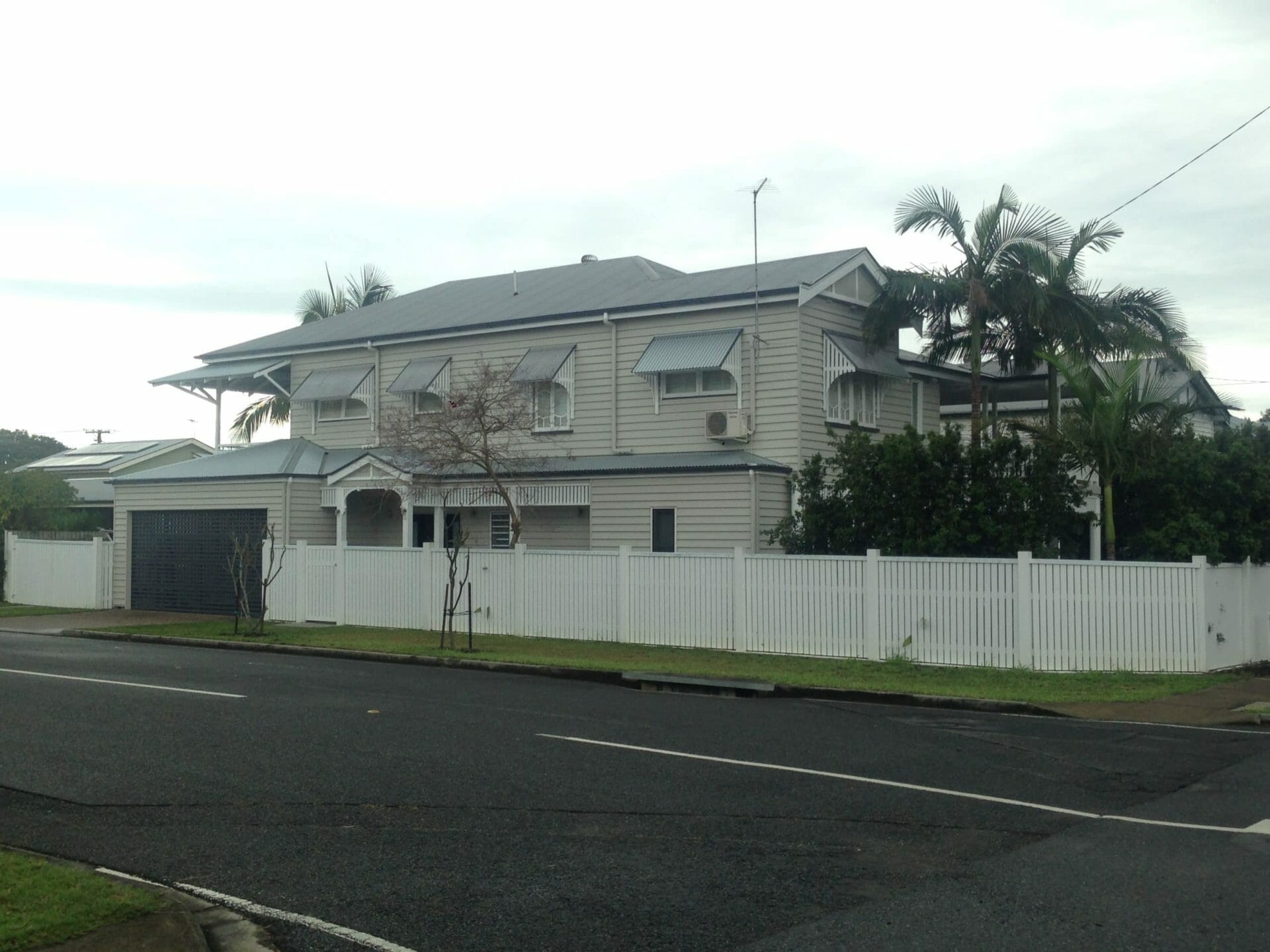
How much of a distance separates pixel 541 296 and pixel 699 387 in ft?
20.2

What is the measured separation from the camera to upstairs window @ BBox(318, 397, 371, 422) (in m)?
31.6

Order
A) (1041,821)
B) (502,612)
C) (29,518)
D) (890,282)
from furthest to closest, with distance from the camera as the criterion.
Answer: (29,518)
(890,282)
(502,612)
(1041,821)

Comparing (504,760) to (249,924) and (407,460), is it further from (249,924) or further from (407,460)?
(407,460)

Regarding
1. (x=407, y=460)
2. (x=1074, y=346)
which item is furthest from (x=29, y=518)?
(x=1074, y=346)

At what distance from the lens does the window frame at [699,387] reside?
84.7 feet

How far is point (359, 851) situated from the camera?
296 inches

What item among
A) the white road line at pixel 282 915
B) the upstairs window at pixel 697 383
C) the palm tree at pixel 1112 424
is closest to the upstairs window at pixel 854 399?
the upstairs window at pixel 697 383

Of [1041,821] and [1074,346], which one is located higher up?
[1074,346]

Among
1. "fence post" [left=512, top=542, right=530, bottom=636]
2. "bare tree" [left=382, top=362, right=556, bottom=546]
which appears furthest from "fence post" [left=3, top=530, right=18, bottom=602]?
"fence post" [left=512, top=542, right=530, bottom=636]

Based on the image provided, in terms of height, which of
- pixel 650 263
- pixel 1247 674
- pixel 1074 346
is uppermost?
pixel 650 263

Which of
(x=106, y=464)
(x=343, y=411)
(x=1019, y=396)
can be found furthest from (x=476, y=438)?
(x=106, y=464)

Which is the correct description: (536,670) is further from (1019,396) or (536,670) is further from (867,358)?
(1019,396)

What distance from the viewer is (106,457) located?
47.1m

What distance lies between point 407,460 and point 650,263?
27.2 feet
